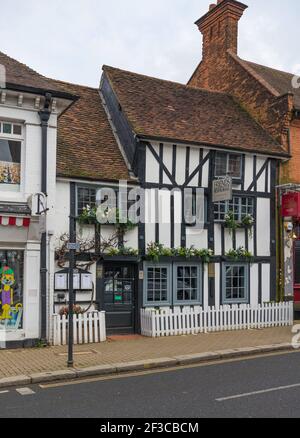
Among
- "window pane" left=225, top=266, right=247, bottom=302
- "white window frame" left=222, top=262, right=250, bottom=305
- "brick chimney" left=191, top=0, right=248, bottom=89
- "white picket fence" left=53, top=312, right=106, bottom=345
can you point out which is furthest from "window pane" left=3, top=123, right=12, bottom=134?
"brick chimney" left=191, top=0, right=248, bottom=89

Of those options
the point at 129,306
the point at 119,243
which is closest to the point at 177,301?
the point at 129,306

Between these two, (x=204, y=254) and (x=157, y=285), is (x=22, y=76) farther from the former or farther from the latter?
(x=204, y=254)

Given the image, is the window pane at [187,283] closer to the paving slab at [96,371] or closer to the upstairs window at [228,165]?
the upstairs window at [228,165]

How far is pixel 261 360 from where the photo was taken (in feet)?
36.0

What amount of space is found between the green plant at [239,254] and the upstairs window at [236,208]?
98 cm

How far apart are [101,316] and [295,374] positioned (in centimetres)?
546

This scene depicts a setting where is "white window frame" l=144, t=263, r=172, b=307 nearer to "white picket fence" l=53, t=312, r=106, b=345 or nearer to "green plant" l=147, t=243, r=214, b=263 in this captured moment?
"green plant" l=147, t=243, r=214, b=263

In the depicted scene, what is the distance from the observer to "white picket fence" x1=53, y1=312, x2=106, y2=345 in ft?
40.7

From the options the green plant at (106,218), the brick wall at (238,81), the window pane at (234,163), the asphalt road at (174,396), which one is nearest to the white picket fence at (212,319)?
the green plant at (106,218)

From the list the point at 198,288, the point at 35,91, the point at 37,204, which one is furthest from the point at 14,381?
the point at 198,288

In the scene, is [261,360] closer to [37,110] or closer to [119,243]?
[119,243]

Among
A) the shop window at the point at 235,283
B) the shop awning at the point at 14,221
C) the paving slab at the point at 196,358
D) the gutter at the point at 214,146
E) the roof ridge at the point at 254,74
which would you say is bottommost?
the paving slab at the point at 196,358

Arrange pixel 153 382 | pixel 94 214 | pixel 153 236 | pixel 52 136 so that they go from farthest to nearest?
pixel 153 236, pixel 94 214, pixel 52 136, pixel 153 382

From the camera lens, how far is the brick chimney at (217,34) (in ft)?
70.5
